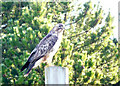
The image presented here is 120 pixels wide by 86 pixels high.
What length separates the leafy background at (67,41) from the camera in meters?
4.34

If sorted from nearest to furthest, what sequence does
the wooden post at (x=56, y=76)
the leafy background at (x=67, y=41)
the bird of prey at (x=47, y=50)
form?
the wooden post at (x=56, y=76) < the bird of prey at (x=47, y=50) < the leafy background at (x=67, y=41)

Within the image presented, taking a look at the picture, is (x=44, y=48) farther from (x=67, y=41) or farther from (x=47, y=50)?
(x=67, y=41)

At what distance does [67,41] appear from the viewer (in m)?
4.26

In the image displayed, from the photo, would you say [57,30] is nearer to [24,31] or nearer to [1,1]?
[24,31]

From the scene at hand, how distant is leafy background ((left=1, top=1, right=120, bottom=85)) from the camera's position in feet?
14.2

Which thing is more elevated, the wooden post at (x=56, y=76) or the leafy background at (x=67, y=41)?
the leafy background at (x=67, y=41)

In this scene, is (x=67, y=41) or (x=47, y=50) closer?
(x=47, y=50)

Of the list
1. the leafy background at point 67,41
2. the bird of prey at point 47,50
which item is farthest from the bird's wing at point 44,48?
the leafy background at point 67,41

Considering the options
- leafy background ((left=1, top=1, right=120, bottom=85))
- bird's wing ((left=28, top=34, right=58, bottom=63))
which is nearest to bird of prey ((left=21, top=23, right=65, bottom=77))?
bird's wing ((left=28, top=34, right=58, bottom=63))

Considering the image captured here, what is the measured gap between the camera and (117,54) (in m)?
5.34

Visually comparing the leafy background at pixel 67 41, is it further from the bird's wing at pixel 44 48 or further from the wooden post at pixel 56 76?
the wooden post at pixel 56 76

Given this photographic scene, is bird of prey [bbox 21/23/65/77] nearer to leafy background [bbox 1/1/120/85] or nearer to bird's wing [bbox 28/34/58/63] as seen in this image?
bird's wing [bbox 28/34/58/63]

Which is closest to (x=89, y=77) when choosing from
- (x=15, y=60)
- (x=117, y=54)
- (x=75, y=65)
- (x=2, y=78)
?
(x=75, y=65)

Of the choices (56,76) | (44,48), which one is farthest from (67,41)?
(56,76)
